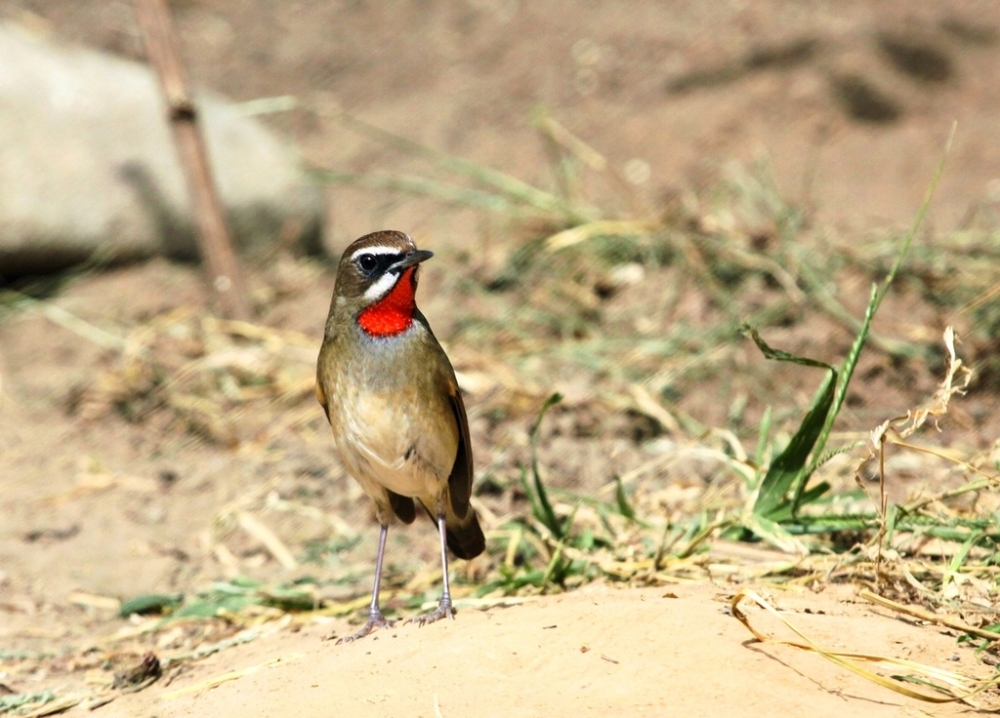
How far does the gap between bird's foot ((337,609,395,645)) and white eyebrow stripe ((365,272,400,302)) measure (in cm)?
108

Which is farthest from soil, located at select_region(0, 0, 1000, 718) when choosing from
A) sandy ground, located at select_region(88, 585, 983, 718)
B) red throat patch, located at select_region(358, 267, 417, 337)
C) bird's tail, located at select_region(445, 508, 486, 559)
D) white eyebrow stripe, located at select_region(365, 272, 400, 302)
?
white eyebrow stripe, located at select_region(365, 272, 400, 302)

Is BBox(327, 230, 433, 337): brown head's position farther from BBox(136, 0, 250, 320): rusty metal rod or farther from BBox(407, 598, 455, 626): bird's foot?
BBox(136, 0, 250, 320): rusty metal rod

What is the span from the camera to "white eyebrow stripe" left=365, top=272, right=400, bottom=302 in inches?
163

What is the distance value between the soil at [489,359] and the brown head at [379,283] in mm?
1006

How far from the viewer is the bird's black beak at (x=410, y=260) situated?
4026mm

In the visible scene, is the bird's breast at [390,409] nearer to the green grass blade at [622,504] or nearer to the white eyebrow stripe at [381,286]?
the white eyebrow stripe at [381,286]

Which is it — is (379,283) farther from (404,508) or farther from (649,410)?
(649,410)

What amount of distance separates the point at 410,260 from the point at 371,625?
1237 millimetres

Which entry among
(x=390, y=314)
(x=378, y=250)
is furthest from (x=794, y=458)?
(x=378, y=250)

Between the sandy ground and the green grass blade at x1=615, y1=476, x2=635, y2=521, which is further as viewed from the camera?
the green grass blade at x1=615, y1=476, x2=635, y2=521

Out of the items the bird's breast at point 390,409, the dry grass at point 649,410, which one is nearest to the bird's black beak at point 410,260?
A: the bird's breast at point 390,409

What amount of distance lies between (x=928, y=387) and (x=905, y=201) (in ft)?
9.73

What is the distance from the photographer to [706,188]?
9117 millimetres

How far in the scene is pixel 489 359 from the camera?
695 centimetres
